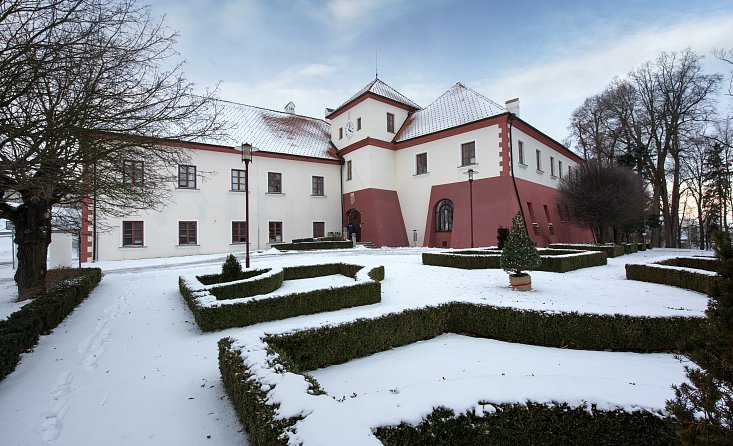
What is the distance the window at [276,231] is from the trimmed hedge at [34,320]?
14156mm

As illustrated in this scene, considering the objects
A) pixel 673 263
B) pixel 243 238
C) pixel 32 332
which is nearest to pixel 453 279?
pixel 673 263

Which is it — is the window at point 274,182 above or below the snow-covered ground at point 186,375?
above

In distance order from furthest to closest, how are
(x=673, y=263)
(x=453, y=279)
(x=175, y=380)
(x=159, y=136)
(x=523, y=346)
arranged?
1. (x=673, y=263)
2. (x=453, y=279)
3. (x=159, y=136)
4. (x=523, y=346)
5. (x=175, y=380)

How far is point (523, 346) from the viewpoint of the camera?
5559 mm

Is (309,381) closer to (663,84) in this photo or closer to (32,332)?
(32,332)

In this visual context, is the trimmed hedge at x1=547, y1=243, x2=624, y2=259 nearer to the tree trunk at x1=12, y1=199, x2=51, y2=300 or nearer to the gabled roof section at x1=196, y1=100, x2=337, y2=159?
the gabled roof section at x1=196, y1=100, x2=337, y2=159

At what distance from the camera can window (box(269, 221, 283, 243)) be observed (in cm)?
2250

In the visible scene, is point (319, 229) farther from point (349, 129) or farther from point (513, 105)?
point (513, 105)

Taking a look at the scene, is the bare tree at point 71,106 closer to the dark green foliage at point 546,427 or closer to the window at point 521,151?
the dark green foliage at point 546,427

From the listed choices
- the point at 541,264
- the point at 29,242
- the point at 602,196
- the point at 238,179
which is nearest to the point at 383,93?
the point at 238,179

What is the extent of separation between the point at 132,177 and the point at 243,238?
45.7 feet

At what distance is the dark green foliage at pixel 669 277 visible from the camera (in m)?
8.18

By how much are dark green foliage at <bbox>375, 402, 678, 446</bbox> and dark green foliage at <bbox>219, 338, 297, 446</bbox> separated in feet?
4.22

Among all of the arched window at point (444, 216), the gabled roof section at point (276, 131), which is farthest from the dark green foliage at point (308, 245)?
the gabled roof section at point (276, 131)
